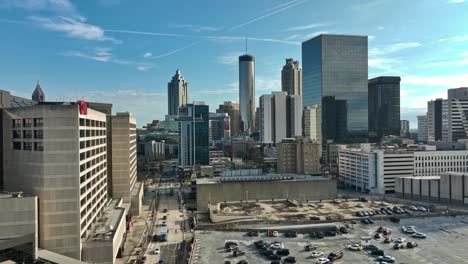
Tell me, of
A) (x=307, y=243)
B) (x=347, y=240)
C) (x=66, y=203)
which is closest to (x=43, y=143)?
(x=66, y=203)

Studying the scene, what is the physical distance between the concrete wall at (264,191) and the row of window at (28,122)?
46.7 metres

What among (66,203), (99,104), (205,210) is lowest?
(205,210)

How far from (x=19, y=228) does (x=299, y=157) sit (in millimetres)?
103810

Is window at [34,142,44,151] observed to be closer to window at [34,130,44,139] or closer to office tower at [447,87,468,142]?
window at [34,130,44,139]

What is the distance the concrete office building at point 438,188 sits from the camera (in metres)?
83.4

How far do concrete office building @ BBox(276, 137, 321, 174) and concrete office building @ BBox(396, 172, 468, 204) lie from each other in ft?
118

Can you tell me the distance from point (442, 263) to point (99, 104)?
223 ft

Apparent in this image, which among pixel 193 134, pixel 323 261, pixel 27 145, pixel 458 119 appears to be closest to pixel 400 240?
pixel 323 261

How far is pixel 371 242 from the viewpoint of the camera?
5456 cm

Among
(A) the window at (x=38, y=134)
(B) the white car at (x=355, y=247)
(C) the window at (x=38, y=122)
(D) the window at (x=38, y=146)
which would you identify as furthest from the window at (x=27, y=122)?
(B) the white car at (x=355, y=247)

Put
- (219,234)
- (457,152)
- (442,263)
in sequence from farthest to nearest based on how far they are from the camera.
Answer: (457,152) → (219,234) → (442,263)

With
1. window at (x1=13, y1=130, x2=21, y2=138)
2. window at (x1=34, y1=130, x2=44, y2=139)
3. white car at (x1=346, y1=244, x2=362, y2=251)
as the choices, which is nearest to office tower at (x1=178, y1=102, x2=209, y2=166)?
white car at (x1=346, y1=244, x2=362, y2=251)

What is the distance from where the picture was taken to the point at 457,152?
109 m

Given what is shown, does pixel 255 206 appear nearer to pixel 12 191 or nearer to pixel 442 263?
pixel 442 263
